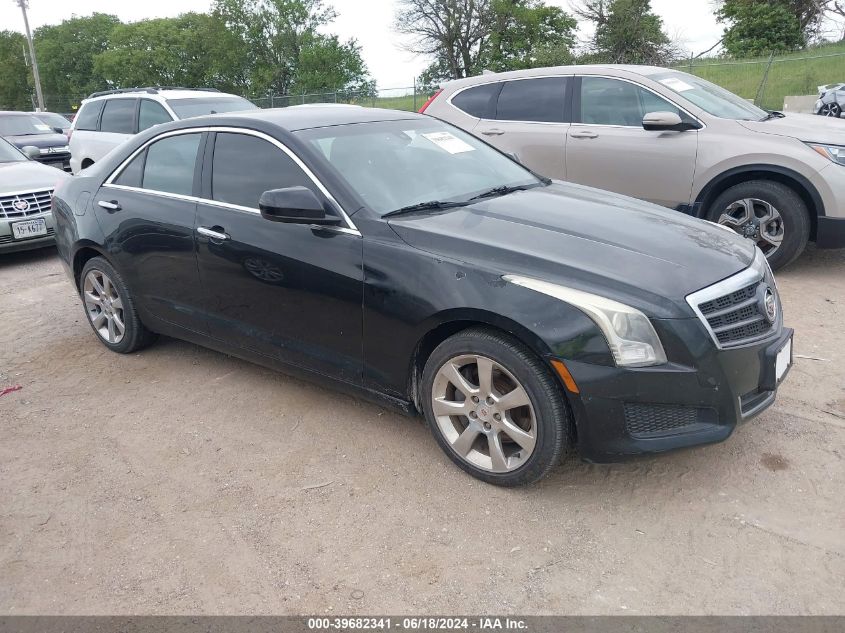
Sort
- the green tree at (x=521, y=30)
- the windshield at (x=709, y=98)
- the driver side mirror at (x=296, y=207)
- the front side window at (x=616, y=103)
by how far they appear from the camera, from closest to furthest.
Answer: the driver side mirror at (x=296, y=207), the windshield at (x=709, y=98), the front side window at (x=616, y=103), the green tree at (x=521, y=30)

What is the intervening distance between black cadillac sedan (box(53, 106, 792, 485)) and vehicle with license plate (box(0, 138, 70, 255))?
143 inches

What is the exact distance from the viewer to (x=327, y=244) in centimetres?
340

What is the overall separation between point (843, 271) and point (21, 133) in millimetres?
15786

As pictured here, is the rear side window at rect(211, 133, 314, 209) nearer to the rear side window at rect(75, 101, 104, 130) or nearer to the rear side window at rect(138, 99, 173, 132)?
the rear side window at rect(138, 99, 173, 132)

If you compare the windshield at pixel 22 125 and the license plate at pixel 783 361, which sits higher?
the windshield at pixel 22 125

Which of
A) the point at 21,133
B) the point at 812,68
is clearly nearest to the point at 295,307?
the point at 21,133

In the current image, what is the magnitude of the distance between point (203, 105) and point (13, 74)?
6828 centimetres

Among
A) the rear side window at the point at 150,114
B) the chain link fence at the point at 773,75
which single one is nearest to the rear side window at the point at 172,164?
the rear side window at the point at 150,114

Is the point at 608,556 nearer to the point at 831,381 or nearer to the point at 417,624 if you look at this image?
the point at 417,624

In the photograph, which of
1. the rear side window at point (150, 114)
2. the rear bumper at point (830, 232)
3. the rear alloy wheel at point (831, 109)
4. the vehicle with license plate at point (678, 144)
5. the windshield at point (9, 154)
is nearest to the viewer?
the rear bumper at point (830, 232)

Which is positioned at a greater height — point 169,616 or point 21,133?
point 21,133

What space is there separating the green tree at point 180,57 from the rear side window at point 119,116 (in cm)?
4990

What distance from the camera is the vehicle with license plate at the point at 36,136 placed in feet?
48.2

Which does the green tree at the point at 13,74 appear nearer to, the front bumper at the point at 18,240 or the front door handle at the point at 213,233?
the front bumper at the point at 18,240
